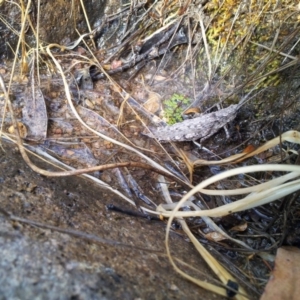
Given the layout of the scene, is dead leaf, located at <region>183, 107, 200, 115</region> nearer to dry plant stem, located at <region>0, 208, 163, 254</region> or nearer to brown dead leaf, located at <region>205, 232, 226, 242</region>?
brown dead leaf, located at <region>205, 232, 226, 242</region>

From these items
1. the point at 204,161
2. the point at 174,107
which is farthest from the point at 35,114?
the point at 204,161

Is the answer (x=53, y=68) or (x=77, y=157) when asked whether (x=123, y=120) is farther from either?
(x=53, y=68)

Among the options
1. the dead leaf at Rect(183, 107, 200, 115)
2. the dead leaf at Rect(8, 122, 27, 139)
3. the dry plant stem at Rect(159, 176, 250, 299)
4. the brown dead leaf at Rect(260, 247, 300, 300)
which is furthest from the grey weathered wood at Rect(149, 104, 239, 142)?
the brown dead leaf at Rect(260, 247, 300, 300)

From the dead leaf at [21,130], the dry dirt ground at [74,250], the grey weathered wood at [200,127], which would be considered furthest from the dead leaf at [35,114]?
the grey weathered wood at [200,127]

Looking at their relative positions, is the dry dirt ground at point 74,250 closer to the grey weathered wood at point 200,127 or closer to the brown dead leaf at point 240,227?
the brown dead leaf at point 240,227

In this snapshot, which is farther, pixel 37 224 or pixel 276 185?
pixel 276 185

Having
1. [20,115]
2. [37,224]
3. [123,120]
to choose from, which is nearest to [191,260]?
[37,224]
